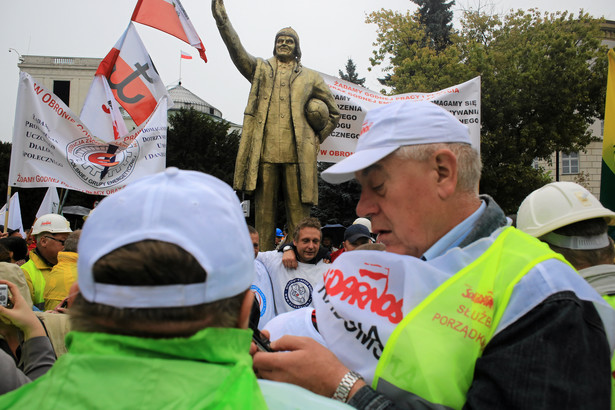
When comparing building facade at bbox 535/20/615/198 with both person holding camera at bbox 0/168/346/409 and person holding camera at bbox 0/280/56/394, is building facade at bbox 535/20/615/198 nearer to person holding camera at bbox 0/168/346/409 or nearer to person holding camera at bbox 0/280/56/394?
person holding camera at bbox 0/280/56/394

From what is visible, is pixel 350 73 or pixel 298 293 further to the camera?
pixel 350 73

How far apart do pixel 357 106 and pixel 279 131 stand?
230 centimetres

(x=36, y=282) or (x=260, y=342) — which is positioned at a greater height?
(x=260, y=342)

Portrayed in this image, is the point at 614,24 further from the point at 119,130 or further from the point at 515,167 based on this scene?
the point at 119,130

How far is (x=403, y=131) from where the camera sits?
163 cm

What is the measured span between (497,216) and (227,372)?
3.33ft

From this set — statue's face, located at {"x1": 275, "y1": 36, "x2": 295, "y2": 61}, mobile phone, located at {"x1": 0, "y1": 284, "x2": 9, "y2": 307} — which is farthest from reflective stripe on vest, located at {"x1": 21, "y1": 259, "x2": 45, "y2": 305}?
statue's face, located at {"x1": 275, "y1": 36, "x2": 295, "y2": 61}

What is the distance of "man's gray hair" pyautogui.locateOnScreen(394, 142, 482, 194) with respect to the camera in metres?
1.64

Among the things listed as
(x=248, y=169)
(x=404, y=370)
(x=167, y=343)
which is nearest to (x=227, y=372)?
(x=167, y=343)

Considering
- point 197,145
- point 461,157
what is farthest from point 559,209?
point 197,145

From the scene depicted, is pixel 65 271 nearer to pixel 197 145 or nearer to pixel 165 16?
pixel 165 16

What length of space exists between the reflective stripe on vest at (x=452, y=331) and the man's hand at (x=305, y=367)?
12 cm

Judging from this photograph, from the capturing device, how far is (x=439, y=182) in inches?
65.3

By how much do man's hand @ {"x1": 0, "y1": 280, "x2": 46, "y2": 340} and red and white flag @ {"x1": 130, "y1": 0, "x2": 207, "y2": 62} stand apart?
18.7ft
